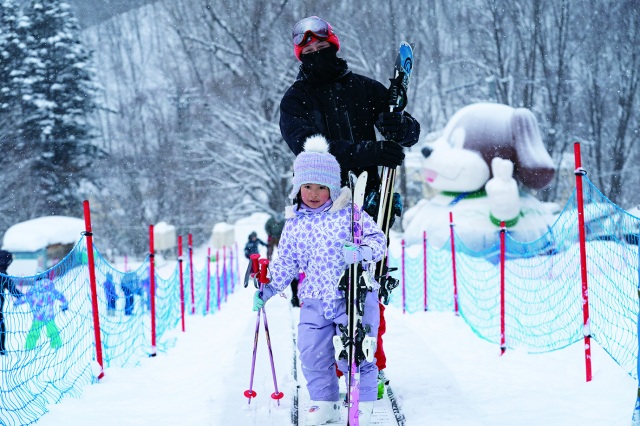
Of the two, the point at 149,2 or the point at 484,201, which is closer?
the point at 484,201

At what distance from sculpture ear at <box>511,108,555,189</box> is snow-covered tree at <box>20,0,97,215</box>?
20.2 meters

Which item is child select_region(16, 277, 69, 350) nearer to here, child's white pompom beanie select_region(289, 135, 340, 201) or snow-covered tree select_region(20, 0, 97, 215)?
child's white pompom beanie select_region(289, 135, 340, 201)

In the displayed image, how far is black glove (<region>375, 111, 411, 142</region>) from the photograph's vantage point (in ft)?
12.4

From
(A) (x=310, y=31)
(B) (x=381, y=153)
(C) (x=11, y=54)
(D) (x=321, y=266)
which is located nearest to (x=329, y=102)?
(A) (x=310, y=31)

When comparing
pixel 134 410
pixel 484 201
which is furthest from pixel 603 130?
pixel 134 410

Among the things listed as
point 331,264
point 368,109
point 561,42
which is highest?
point 561,42

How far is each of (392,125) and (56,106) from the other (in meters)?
26.4

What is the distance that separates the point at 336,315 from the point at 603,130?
23817 mm

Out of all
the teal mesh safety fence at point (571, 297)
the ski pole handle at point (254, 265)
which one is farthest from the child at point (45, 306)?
the teal mesh safety fence at point (571, 297)

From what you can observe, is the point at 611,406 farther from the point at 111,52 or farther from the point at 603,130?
the point at 111,52

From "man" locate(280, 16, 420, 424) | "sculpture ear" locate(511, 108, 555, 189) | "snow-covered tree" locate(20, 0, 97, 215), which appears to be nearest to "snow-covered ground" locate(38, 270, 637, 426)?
"man" locate(280, 16, 420, 424)

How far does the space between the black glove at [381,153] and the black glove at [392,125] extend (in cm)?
7

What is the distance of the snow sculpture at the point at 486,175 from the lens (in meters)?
14.3

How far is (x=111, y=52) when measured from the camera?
37000 millimetres
